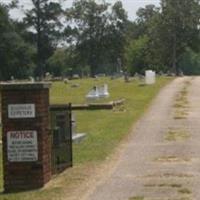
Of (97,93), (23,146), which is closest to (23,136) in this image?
(23,146)

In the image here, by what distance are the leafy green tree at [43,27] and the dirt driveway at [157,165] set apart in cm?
8708

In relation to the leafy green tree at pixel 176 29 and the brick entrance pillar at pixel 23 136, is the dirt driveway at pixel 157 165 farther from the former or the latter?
the leafy green tree at pixel 176 29

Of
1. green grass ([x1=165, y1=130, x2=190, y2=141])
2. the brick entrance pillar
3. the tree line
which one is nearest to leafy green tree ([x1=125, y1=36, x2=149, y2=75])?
the tree line

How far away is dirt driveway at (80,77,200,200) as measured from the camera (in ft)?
35.5

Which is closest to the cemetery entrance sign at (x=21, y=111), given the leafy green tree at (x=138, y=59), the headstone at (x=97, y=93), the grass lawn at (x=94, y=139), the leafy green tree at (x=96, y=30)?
the grass lawn at (x=94, y=139)

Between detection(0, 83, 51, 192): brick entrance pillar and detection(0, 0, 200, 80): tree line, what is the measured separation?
8518 centimetres

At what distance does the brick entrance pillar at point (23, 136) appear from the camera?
457 inches

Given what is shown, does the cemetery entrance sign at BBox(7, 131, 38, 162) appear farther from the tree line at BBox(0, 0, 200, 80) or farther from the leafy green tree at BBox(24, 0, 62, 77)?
the leafy green tree at BBox(24, 0, 62, 77)

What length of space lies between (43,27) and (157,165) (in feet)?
329

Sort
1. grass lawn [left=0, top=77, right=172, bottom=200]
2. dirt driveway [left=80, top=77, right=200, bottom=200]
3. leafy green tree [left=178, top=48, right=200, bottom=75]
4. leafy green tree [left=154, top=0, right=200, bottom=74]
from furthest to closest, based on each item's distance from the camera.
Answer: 1. leafy green tree [left=178, top=48, right=200, bottom=75]
2. leafy green tree [left=154, top=0, right=200, bottom=74]
3. grass lawn [left=0, top=77, right=172, bottom=200]
4. dirt driveway [left=80, top=77, right=200, bottom=200]

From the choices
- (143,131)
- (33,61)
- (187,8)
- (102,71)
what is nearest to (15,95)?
(143,131)

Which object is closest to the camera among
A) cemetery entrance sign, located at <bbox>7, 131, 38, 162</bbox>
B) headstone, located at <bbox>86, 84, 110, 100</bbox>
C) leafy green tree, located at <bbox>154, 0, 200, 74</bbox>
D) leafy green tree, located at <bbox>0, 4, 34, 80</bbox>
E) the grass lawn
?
the grass lawn

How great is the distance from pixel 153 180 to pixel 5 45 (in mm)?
93370

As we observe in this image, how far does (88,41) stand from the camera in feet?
367
